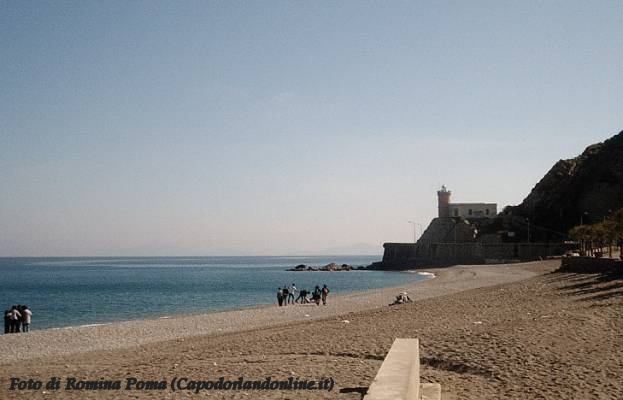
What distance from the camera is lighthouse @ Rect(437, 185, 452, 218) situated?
142 meters

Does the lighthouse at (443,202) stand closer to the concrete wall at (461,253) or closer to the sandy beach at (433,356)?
the concrete wall at (461,253)

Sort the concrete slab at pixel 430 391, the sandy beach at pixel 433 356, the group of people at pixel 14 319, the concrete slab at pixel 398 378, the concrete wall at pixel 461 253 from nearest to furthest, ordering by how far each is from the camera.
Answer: the concrete slab at pixel 398 378 < the concrete slab at pixel 430 391 < the sandy beach at pixel 433 356 < the group of people at pixel 14 319 < the concrete wall at pixel 461 253

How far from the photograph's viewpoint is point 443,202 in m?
142

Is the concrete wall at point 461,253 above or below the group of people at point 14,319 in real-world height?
above

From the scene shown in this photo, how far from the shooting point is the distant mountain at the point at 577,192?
99.6m

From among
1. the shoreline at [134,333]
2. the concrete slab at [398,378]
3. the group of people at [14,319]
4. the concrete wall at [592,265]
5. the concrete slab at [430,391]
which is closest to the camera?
the concrete slab at [398,378]

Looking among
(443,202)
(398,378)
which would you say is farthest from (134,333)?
(443,202)

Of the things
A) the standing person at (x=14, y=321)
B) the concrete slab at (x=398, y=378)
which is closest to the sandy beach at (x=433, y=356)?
the concrete slab at (x=398, y=378)

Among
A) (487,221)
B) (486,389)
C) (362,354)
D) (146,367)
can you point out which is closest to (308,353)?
(362,354)

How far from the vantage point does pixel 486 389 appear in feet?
31.0

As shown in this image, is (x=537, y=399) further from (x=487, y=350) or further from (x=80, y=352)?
(x=80, y=352)

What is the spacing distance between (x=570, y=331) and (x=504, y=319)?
132 inches

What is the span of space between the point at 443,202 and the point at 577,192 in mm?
38646

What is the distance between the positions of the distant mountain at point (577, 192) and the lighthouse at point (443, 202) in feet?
59.6
